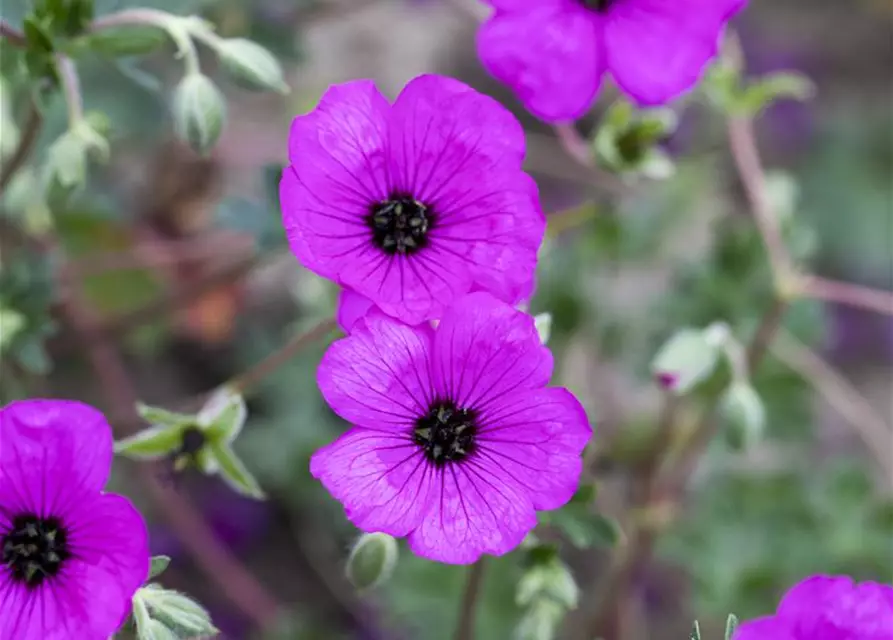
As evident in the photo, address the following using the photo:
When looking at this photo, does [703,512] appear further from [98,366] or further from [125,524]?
[125,524]

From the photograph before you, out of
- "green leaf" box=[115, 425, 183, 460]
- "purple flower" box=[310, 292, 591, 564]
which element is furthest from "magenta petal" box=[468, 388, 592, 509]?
"green leaf" box=[115, 425, 183, 460]

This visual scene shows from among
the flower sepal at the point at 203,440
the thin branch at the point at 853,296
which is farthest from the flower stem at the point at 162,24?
the thin branch at the point at 853,296

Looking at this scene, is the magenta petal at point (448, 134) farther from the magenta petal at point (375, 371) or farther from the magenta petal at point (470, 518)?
the magenta petal at point (470, 518)

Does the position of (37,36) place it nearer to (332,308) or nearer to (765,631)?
(332,308)

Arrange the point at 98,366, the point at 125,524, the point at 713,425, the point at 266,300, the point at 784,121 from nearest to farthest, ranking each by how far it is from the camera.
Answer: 1. the point at 125,524
2. the point at 713,425
3. the point at 98,366
4. the point at 266,300
5. the point at 784,121

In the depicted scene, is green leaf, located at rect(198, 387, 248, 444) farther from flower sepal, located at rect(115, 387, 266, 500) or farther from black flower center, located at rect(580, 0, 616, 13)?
black flower center, located at rect(580, 0, 616, 13)

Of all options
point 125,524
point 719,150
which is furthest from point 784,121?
point 125,524
